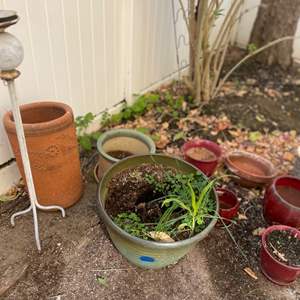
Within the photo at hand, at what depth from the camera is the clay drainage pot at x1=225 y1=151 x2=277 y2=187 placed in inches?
94.7

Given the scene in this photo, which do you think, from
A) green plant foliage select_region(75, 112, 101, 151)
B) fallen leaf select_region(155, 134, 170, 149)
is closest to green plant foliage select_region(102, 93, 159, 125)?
green plant foliage select_region(75, 112, 101, 151)

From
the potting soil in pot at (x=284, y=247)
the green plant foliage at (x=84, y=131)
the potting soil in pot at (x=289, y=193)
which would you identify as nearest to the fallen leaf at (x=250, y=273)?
the potting soil in pot at (x=284, y=247)

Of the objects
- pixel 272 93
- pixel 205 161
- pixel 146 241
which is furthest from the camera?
pixel 272 93

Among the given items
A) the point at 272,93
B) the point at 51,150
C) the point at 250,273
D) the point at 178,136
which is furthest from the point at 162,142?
the point at 272,93

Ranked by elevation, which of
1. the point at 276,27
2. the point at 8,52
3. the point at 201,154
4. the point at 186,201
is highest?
the point at 8,52

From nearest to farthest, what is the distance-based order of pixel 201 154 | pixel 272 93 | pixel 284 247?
1. pixel 284 247
2. pixel 201 154
3. pixel 272 93

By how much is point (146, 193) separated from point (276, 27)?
291 cm

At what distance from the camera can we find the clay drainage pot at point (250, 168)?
94.7 inches

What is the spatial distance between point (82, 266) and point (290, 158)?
1.98 metres

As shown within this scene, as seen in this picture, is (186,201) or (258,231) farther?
(258,231)

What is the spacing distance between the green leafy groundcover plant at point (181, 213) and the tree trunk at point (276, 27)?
272 centimetres

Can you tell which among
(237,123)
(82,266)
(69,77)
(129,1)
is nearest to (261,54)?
(237,123)

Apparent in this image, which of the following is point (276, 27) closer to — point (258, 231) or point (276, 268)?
point (258, 231)

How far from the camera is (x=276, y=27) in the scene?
3.75 m
